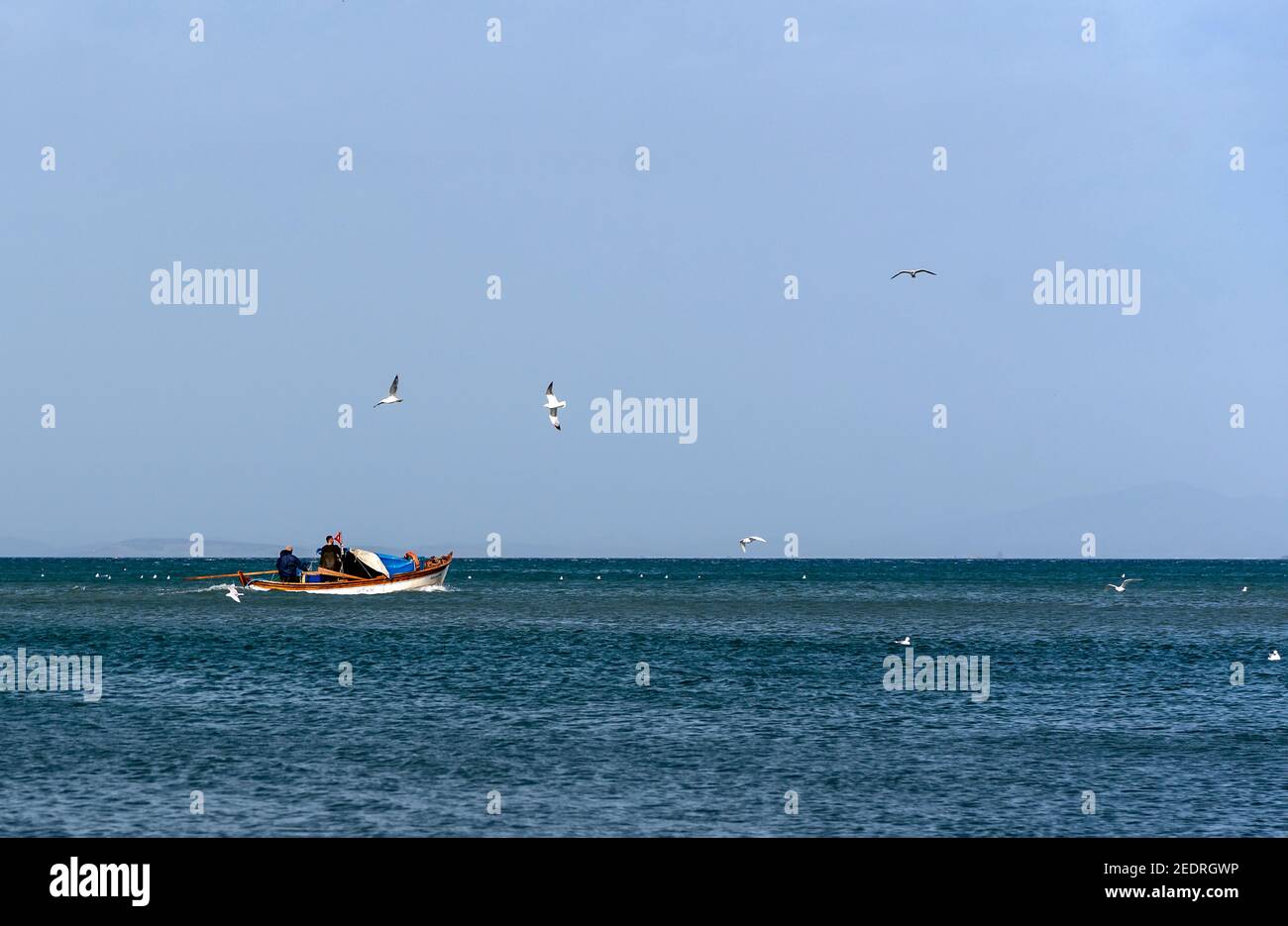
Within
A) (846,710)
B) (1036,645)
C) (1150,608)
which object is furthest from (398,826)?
(1150,608)

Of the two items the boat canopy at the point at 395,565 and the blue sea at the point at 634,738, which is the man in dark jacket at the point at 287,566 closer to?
the boat canopy at the point at 395,565

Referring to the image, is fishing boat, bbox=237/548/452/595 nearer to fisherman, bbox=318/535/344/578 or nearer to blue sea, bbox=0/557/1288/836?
fisherman, bbox=318/535/344/578

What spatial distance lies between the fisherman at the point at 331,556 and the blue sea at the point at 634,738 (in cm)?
2875

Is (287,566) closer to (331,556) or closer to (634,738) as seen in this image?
(331,556)

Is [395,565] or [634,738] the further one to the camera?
[395,565]

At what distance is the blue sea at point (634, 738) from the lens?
25.8 m

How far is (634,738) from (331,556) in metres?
71.5

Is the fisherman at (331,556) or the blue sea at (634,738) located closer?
the blue sea at (634,738)

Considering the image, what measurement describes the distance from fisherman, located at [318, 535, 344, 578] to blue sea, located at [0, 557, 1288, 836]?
1132 inches

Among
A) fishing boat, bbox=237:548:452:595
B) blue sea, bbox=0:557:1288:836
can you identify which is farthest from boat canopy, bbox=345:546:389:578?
blue sea, bbox=0:557:1288:836

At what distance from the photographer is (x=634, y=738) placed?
3484 centimetres

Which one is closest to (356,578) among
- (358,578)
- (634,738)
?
(358,578)

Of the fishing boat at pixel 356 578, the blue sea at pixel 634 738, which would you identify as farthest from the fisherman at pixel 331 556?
the blue sea at pixel 634 738

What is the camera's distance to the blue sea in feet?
84.6
